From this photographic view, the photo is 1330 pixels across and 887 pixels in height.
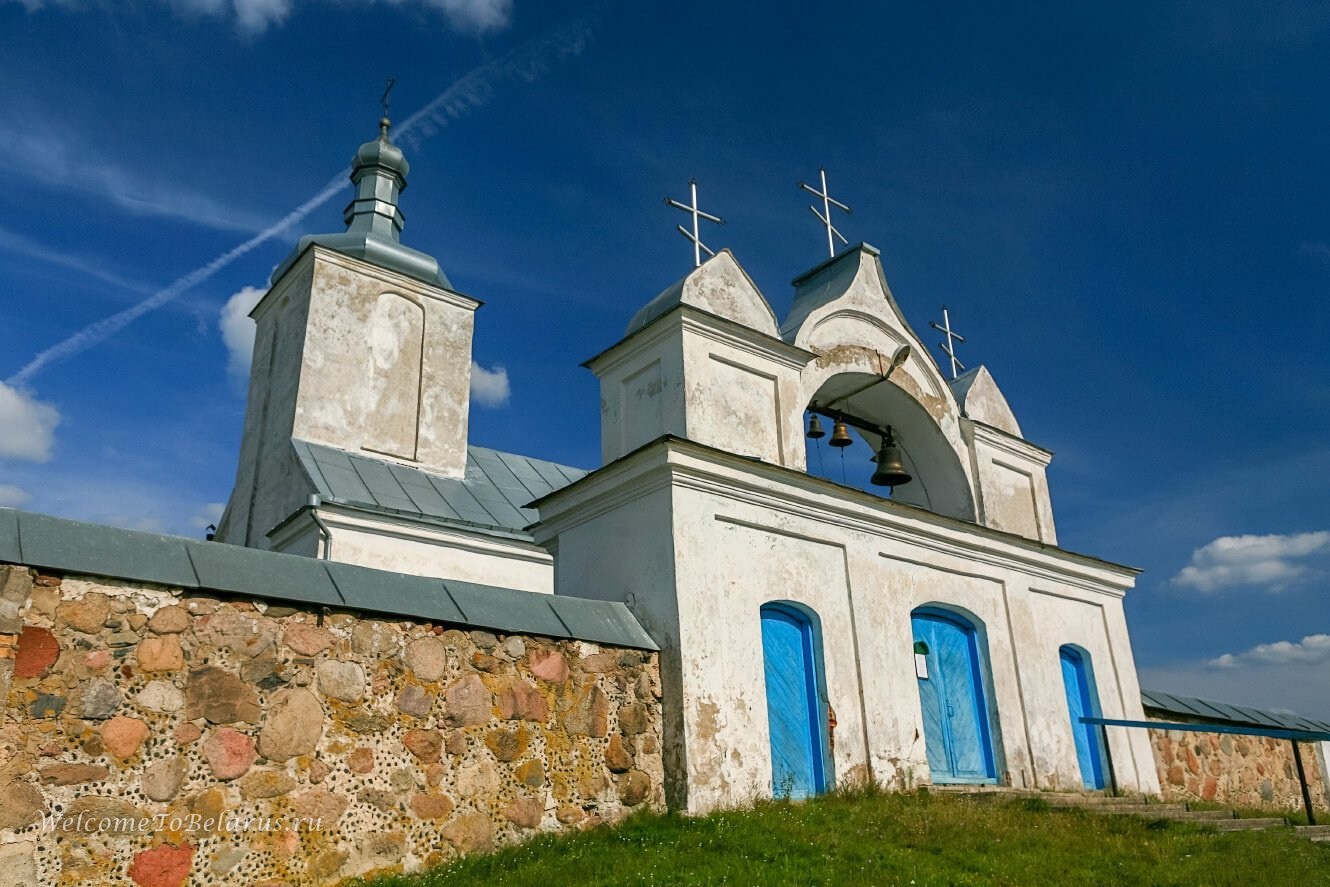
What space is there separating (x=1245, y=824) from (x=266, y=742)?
7.99 metres

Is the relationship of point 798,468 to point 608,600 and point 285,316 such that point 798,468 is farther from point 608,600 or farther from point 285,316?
point 285,316

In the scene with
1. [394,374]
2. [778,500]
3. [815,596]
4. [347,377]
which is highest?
[394,374]

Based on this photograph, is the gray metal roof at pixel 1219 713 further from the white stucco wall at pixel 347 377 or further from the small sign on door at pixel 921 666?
the white stucco wall at pixel 347 377

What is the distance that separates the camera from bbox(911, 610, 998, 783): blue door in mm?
10242

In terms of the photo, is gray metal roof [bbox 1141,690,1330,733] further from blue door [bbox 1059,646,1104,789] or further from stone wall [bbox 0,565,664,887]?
stone wall [bbox 0,565,664,887]

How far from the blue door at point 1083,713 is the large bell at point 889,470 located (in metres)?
2.95

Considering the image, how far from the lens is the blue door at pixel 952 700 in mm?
10242

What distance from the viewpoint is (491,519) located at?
1524 centimetres

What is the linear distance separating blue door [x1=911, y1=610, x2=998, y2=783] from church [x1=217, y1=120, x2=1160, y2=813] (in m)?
0.03

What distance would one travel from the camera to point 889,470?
11539mm

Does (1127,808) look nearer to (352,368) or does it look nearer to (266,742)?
(266,742)

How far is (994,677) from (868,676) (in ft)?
6.78

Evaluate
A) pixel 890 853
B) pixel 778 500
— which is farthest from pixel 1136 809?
pixel 778 500

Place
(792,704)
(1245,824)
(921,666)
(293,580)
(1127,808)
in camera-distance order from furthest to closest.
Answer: (921,666)
(1127,808)
(792,704)
(1245,824)
(293,580)
